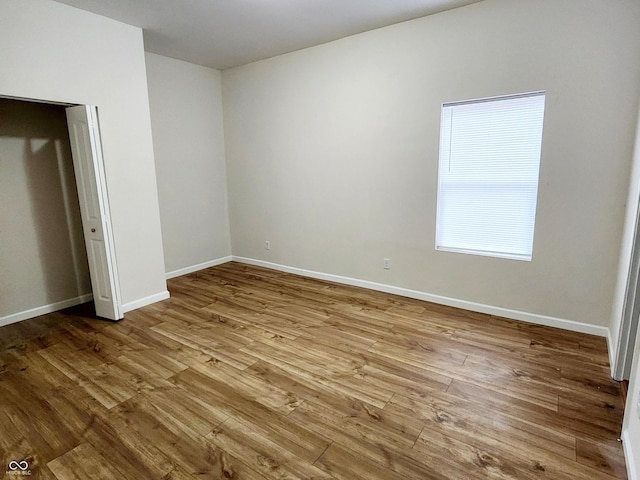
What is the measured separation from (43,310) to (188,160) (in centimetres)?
257

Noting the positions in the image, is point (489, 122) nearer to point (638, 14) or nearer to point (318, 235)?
point (638, 14)

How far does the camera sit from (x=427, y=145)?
3553 mm

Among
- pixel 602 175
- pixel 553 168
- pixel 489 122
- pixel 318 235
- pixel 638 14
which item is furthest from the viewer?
pixel 318 235

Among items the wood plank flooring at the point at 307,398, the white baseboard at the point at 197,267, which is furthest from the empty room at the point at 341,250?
the white baseboard at the point at 197,267

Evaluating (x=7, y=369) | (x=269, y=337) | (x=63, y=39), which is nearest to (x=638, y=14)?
(x=269, y=337)

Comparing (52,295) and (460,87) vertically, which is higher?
(460,87)

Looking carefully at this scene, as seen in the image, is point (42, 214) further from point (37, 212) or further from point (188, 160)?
point (188, 160)

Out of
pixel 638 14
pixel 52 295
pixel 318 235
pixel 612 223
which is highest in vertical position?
pixel 638 14

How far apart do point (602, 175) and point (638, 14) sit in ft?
3.91

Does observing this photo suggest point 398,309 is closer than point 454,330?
No

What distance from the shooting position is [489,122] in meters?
3.25

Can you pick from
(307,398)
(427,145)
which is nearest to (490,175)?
(427,145)

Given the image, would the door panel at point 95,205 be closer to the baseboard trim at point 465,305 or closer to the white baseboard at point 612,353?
the baseboard trim at point 465,305

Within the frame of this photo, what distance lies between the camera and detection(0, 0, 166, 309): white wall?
9.06ft
